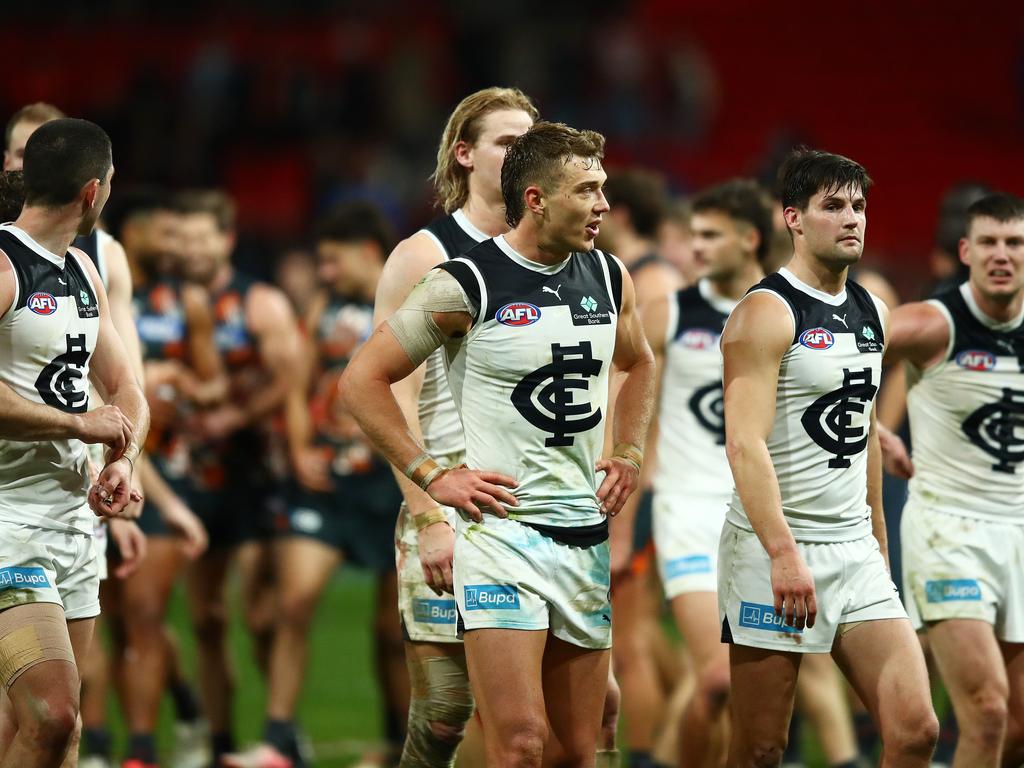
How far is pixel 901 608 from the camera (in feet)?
19.0

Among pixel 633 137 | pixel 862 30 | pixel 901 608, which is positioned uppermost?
pixel 862 30

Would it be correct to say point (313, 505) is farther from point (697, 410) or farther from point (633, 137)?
point (633, 137)

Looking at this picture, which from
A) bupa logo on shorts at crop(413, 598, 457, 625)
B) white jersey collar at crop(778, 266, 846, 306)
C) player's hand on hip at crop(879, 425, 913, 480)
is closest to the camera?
white jersey collar at crop(778, 266, 846, 306)

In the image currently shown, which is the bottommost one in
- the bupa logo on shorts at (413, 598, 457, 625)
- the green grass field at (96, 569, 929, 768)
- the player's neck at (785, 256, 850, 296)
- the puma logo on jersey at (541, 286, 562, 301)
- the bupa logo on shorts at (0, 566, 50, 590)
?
the green grass field at (96, 569, 929, 768)

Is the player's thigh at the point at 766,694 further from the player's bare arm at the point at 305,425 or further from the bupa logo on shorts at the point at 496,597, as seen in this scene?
the player's bare arm at the point at 305,425

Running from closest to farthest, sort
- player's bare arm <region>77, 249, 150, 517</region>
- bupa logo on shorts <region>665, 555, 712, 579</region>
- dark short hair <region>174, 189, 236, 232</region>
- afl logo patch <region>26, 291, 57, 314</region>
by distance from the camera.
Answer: afl logo patch <region>26, 291, 57, 314</region>, player's bare arm <region>77, 249, 150, 517</region>, bupa logo on shorts <region>665, 555, 712, 579</region>, dark short hair <region>174, 189, 236, 232</region>

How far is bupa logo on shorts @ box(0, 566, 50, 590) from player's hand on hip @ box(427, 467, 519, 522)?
4.57ft

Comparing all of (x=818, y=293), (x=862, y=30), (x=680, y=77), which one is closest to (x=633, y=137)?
(x=680, y=77)

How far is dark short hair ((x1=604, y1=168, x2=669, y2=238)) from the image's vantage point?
31.1 ft

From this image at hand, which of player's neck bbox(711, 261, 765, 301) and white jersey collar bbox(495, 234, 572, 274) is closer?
white jersey collar bbox(495, 234, 572, 274)

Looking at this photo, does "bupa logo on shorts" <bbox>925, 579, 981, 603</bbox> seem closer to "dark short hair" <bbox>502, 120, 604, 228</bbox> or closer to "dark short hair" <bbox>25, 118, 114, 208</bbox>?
"dark short hair" <bbox>502, 120, 604, 228</bbox>

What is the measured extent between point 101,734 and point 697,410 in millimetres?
3592

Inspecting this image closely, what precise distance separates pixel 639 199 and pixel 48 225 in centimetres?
443

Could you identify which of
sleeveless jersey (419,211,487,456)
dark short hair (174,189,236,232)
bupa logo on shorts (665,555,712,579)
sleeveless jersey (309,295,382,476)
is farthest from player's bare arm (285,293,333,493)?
sleeveless jersey (419,211,487,456)
